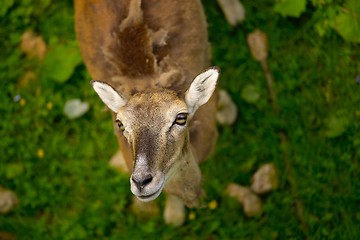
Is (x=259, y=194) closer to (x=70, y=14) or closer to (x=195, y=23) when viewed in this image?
(x=195, y=23)

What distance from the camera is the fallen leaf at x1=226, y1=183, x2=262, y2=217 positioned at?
18.5 ft

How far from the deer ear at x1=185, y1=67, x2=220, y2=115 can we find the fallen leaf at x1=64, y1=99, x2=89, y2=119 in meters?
2.38

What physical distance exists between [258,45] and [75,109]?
7.20 ft

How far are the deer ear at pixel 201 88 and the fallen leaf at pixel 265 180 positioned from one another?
182 centimetres

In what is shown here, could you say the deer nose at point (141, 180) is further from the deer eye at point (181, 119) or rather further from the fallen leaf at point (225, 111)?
the fallen leaf at point (225, 111)

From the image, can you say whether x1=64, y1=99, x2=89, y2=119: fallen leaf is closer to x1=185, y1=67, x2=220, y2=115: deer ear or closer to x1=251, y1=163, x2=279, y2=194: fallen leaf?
x1=251, y1=163, x2=279, y2=194: fallen leaf

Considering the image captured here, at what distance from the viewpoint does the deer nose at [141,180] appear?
143 inches

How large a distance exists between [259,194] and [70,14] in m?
3.08

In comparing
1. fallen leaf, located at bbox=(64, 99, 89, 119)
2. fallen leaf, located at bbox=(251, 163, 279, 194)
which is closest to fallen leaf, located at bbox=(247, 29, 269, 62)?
fallen leaf, located at bbox=(251, 163, 279, 194)

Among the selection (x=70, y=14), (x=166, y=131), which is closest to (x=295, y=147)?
(x=166, y=131)

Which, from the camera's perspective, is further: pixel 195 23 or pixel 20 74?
pixel 20 74

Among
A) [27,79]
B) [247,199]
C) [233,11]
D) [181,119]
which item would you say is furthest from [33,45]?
[181,119]

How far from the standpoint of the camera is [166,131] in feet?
12.5

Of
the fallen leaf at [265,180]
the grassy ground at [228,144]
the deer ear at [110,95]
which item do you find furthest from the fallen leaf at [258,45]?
the deer ear at [110,95]
